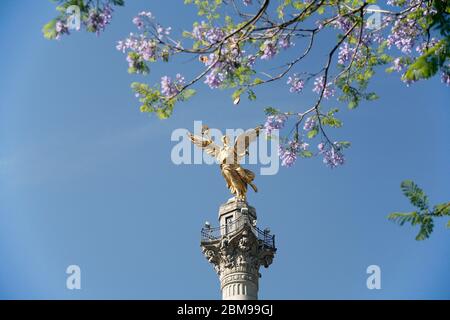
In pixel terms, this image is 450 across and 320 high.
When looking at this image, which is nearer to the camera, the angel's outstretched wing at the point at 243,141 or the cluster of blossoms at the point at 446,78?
the cluster of blossoms at the point at 446,78

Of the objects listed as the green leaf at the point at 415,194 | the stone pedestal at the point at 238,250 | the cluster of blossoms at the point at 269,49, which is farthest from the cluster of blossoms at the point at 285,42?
the stone pedestal at the point at 238,250

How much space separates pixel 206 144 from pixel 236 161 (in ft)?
7.31

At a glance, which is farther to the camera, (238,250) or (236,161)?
(236,161)

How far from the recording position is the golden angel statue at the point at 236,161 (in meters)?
33.3

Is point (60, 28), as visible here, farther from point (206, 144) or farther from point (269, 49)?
point (206, 144)

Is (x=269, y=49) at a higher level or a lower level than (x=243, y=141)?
lower

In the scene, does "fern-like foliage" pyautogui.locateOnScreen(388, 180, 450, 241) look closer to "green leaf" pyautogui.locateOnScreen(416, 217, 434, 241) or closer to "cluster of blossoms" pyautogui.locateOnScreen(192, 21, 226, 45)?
"green leaf" pyautogui.locateOnScreen(416, 217, 434, 241)

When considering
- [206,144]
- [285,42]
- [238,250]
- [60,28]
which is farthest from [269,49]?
[206,144]

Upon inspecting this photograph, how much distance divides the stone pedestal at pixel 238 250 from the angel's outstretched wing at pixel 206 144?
3.33 metres

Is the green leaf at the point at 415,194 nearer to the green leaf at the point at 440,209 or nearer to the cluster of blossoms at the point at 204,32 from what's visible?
the green leaf at the point at 440,209

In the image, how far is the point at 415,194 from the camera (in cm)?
837
